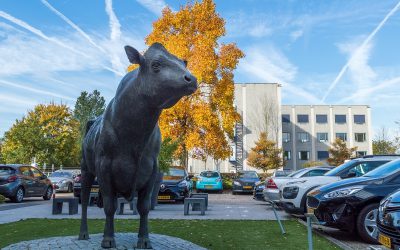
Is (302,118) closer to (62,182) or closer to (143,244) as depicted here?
(62,182)

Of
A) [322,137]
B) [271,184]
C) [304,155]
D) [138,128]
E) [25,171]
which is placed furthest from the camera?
[322,137]

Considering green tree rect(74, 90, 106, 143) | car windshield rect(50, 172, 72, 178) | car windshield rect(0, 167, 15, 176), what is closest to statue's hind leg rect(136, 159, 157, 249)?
car windshield rect(0, 167, 15, 176)

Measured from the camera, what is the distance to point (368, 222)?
822 cm

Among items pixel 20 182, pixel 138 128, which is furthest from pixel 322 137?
pixel 138 128

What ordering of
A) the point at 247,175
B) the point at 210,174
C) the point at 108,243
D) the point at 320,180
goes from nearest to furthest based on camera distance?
the point at 108,243 → the point at 320,180 → the point at 247,175 → the point at 210,174

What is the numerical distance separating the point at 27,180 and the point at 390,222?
17.7 meters

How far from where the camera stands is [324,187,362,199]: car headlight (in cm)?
841

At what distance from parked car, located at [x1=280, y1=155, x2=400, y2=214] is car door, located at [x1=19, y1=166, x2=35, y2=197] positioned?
1256 centimetres

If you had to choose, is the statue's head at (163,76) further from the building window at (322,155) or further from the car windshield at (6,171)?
the building window at (322,155)

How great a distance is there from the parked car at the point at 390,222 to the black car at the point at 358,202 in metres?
2.71

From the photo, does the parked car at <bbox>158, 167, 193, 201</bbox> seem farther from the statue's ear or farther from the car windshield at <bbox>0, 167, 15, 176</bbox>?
the statue's ear

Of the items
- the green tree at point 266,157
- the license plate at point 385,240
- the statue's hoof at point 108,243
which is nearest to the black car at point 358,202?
the license plate at point 385,240

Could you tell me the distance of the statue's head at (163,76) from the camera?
378 cm

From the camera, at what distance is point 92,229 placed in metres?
9.39
